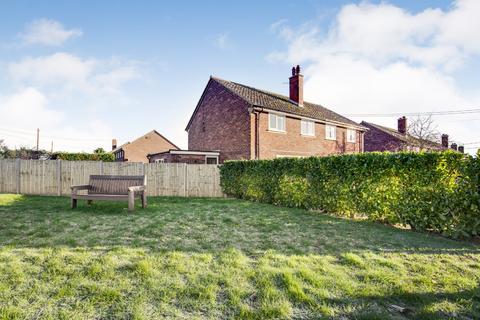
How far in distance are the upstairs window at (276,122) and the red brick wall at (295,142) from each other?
0.31 m

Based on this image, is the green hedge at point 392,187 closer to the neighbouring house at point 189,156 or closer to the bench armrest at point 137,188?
the bench armrest at point 137,188

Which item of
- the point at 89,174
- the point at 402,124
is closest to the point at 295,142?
the point at 89,174

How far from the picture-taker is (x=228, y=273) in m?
3.64

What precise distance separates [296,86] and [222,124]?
23.7 ft

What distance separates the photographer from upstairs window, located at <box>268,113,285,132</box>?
19.7m

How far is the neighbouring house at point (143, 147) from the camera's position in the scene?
40.2m

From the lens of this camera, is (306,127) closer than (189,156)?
No

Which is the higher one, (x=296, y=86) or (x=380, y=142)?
(x=296, y=86)

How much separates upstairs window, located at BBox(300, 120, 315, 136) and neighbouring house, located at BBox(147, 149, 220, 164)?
6.99m

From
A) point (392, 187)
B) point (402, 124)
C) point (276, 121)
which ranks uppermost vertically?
point (402, 124)

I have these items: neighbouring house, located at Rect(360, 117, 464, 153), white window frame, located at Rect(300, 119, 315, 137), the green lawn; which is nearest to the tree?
neighbouring house, located at Rect(360, 117, 464, 153)

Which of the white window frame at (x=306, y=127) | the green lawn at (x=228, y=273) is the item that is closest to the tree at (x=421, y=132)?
the white window frame at (x=306, y=127)

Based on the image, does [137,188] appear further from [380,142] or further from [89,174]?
[380,142]

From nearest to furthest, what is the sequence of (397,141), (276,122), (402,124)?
(276,122), (397,141), (402,124)
